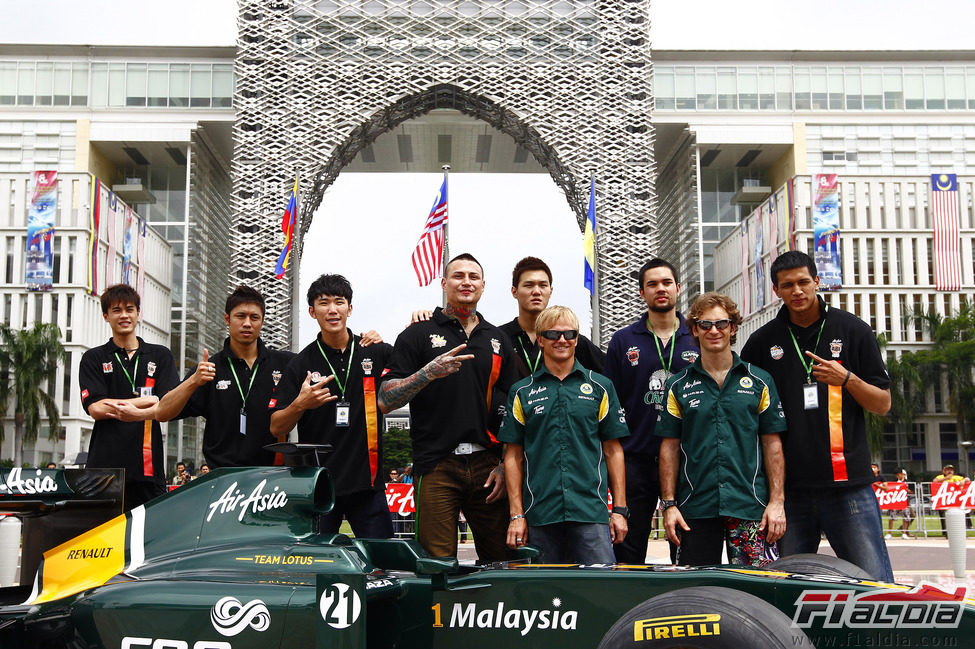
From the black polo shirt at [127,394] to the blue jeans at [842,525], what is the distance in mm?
3874

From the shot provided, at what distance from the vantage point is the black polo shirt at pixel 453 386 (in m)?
5.23

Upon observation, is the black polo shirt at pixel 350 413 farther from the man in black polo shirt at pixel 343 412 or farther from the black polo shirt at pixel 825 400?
the black polo shirt at pixel 825 400

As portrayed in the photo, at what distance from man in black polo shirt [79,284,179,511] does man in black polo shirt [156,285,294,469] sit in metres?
0.33

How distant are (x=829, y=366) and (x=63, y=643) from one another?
3.85 m

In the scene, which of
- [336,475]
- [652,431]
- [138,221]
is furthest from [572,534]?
[138,221]

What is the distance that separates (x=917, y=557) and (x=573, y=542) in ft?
39.0

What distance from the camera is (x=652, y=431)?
554 centimetres

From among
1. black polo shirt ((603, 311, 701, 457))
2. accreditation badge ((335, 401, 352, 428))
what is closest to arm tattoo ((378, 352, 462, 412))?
accreditation badge ((335, 401, 352, 428))

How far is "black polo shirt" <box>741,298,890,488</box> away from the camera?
496 centimetres

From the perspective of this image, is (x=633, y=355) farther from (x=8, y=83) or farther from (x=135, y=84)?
(x=8, y=83)

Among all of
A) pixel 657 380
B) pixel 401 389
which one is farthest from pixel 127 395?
pixel 657 380

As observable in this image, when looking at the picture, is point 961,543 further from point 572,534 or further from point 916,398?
point 916,398

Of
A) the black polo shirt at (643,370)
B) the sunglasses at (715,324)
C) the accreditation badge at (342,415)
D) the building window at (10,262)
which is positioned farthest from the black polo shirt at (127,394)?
the building window at (10,262)

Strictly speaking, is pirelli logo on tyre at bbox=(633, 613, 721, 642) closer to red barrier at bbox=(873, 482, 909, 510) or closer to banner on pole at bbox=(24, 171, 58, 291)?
red barrier at bbox=(873, 482, 909, 510)
